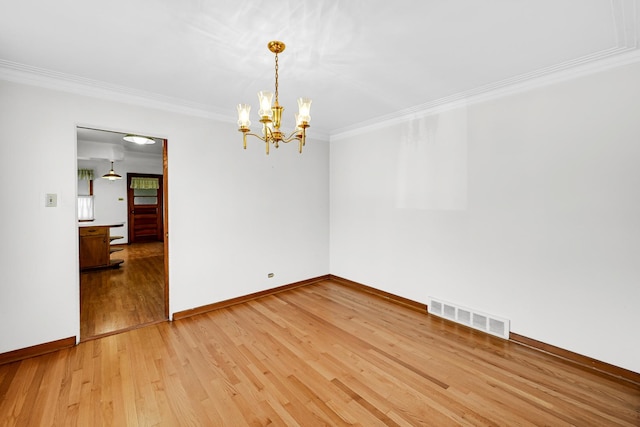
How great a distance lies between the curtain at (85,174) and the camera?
7.95m

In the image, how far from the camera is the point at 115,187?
338 inches

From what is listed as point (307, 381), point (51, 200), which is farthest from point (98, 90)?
point (307, 381)

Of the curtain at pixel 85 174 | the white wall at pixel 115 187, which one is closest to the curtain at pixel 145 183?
the white wall at pixel 115 187

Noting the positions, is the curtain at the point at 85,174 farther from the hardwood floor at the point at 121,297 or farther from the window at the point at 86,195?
the hardwood floor at the point at 121,297

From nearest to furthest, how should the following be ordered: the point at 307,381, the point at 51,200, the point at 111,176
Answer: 1. the point at 307,381
2. the point at 51,200
3. the point at 111,176

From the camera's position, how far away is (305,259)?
4.69 m

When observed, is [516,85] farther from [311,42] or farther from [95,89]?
[95,89]

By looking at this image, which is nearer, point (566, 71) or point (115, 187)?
point (566, 71)

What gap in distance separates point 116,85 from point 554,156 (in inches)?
170

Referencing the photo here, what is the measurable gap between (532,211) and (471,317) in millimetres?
1318

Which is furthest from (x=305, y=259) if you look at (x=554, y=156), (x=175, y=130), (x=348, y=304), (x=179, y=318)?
(x=554, y=156)

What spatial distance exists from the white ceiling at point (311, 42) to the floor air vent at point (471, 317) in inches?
95.7

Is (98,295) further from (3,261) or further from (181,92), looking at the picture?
(181,92)

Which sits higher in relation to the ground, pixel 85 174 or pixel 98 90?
pixel 98 90
